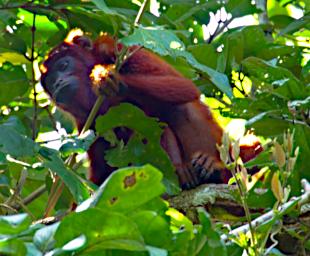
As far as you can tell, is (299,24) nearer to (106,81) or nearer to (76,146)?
(106,81)

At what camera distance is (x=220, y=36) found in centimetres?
536

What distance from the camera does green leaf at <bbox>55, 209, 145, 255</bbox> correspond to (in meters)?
2.11

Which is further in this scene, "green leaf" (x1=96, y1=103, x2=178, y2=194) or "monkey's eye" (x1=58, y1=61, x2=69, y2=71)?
"monkey's eye" (x1=58, y1=61, x2=69, y2=71)

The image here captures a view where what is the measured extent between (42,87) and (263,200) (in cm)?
334

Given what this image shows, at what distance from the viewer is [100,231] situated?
2150 mm

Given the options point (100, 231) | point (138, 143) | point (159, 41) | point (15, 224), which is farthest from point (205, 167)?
point (15, 224)

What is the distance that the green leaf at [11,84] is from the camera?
4.89m

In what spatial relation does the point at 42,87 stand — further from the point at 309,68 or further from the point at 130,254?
the point at 130,254

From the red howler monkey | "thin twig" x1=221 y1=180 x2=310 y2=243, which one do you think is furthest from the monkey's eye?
"thin twig" x1=221 y1=180 x2=310 y2=243

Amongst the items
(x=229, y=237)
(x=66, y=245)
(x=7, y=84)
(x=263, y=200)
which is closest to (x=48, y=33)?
(x=7, y=84)

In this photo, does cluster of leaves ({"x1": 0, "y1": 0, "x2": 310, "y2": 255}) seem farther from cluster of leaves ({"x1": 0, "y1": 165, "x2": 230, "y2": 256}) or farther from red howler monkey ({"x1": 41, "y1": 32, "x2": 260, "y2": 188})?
red howler monkey ({"x1": 41, "y1": 32, "x2": 260, "y2": 188})

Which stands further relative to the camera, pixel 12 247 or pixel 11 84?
pixel 11 84

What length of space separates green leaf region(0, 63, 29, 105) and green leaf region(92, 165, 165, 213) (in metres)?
2.72

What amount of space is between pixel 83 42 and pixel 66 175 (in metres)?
2.77
